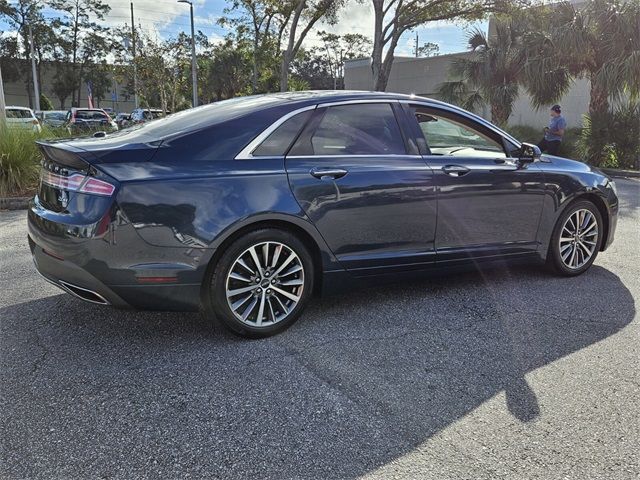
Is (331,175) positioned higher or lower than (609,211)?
higher

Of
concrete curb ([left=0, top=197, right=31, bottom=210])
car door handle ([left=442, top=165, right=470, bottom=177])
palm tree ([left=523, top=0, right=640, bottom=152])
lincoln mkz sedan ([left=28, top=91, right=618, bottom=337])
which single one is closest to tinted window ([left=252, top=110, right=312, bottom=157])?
lincoln mkz sedan ([left=28, top=91, right=618, bottom=337])

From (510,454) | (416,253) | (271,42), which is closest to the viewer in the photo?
(510,454)

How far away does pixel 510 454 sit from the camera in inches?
95.1

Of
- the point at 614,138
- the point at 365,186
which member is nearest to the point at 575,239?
the point at 365,186

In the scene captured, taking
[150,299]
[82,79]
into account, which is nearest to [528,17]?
[150,299]

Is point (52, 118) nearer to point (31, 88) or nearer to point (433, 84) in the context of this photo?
point (433, 84)

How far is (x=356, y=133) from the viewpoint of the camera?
3861mm

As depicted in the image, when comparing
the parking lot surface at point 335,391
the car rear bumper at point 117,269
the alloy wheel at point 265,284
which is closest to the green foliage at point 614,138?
the parking lot surface at point 335,391

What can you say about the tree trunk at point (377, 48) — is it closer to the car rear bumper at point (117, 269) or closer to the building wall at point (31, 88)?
the car rear bumper at point (117, 269)

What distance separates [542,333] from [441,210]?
3.74 feet

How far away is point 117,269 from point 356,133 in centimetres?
190

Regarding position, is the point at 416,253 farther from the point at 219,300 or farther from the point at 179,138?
the point at 179,138

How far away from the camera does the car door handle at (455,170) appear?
13.3ft

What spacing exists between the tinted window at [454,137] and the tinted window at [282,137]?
103 centimetres
